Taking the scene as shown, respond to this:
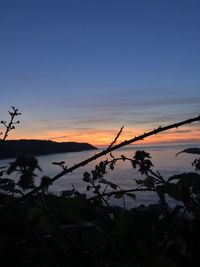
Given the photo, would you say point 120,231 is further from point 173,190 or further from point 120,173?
point 120,173

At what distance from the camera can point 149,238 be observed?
180cm

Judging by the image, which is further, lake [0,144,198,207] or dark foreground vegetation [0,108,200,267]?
lake [0,144,198,207]

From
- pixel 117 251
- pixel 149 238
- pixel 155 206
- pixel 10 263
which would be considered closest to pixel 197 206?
pixel 155 206

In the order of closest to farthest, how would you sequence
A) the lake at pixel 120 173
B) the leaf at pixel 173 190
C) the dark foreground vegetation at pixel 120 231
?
the dark foreground vegetation at pixel 120 231, the leaf at pixel 173 190, the lake at pixel 120 173

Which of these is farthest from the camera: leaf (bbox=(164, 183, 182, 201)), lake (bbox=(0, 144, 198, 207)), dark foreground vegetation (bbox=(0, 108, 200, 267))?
lake (bbox=(0, 144, 198, 207))

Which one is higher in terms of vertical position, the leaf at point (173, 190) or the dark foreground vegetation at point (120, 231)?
the leaf at point (173, 190)

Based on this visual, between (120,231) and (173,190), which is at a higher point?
(173,190)

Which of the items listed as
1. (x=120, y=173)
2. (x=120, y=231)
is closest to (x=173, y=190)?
(x=120, y=231)

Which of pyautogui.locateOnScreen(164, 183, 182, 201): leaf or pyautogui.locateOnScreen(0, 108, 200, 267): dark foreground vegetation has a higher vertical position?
pyautogui.locateOnScreen(164, 183, 182, 201): leaf

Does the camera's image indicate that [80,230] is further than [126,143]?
No

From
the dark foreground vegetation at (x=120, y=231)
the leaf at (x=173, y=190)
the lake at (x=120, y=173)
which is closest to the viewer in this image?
the dark foreground vegetation at (x=120, y=231)

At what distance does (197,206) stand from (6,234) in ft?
3.70

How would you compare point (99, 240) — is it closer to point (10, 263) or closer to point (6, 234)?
point (10, 263)

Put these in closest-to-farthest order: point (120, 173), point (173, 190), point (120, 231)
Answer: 1. point (120, 231)
2. point (173, 190)
3. point (120, 173)
